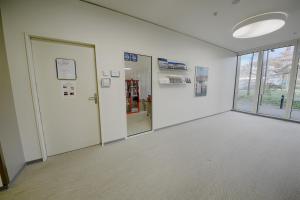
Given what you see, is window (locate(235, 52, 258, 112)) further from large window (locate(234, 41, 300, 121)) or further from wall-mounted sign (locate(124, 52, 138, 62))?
wall-mounted sign (locate(124, 52, 138, 62))

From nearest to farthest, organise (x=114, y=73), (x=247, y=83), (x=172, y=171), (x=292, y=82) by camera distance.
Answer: (x=172, y=171)
(x=114, y=73)
(x=292, y=82)
(x=247, y=83)

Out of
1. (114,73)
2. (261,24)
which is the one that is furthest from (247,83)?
(114,73)

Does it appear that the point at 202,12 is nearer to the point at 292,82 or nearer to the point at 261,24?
the point at 261,24

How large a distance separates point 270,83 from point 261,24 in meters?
3.67

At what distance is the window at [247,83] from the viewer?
5.26m

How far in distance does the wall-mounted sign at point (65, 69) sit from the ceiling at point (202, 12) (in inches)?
50.4

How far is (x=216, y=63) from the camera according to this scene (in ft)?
15.9

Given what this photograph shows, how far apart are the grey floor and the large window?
2.43 metres

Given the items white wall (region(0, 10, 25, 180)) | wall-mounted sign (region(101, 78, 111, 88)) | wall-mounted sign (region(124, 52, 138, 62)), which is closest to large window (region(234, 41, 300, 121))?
wall-mounted sign (region(124, 52, 138, 62))

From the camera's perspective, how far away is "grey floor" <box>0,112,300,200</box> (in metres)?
1.48

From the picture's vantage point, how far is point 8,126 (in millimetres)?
1679

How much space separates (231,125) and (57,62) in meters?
4.96

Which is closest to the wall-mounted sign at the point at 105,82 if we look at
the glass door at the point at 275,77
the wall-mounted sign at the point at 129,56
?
the wall-mounted sign at the point at 129,56

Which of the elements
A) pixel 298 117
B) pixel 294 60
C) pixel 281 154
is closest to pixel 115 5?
pixel 281 154
